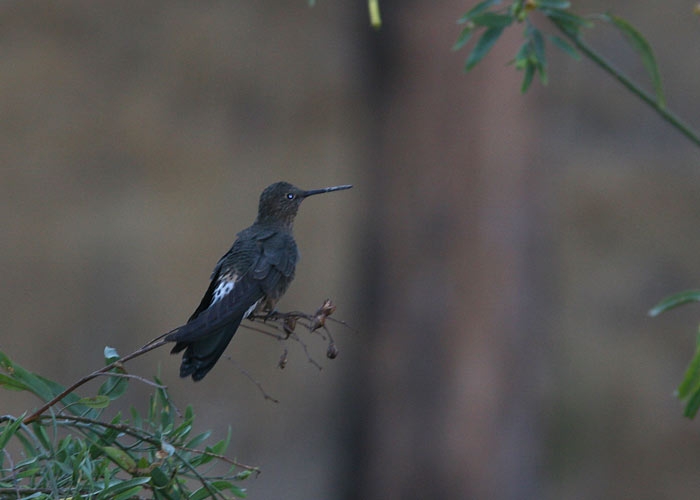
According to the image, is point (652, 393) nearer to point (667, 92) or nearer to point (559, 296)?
point (559, 296)

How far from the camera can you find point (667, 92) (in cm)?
510

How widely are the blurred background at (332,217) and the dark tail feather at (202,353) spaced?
97.7 inches

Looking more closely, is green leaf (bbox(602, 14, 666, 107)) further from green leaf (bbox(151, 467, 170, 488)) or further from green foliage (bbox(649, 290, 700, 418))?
green leaf (bbox(151, 467, 170, 488))

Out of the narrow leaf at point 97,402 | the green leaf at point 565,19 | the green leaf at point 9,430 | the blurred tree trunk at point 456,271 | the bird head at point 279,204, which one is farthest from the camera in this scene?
the blurred tree trunk at point 456,271

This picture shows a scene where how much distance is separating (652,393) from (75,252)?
269 cm

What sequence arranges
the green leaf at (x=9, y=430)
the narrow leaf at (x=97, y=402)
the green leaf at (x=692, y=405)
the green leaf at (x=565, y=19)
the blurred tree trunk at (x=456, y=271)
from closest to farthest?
the green leaf at (x=9, y=430) → the narrow leaf at (x=97, y=402) → the green leaf at (x=692, y=405) → the green leaf at (x=565, y=19) → the blurred tree trunk at (x=456, y=271)

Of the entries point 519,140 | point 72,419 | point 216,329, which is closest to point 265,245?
point 216,329

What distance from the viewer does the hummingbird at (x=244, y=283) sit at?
1.08 metres

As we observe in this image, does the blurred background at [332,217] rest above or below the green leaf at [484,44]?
above

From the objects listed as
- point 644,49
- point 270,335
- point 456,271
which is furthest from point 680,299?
point 456,271

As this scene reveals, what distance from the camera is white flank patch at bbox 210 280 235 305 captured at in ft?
4.06

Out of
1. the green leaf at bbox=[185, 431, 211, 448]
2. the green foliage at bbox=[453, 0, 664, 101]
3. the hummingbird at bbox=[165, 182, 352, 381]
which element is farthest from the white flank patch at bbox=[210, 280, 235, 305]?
the green foliage at bbox=[453, 0, 664, 101]

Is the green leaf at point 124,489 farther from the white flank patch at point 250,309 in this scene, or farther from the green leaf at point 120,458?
the white flank patch at point 250,309

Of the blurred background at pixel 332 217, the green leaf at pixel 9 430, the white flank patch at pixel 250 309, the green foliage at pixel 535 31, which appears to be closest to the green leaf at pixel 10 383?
the green leaf at pixel 9 430
